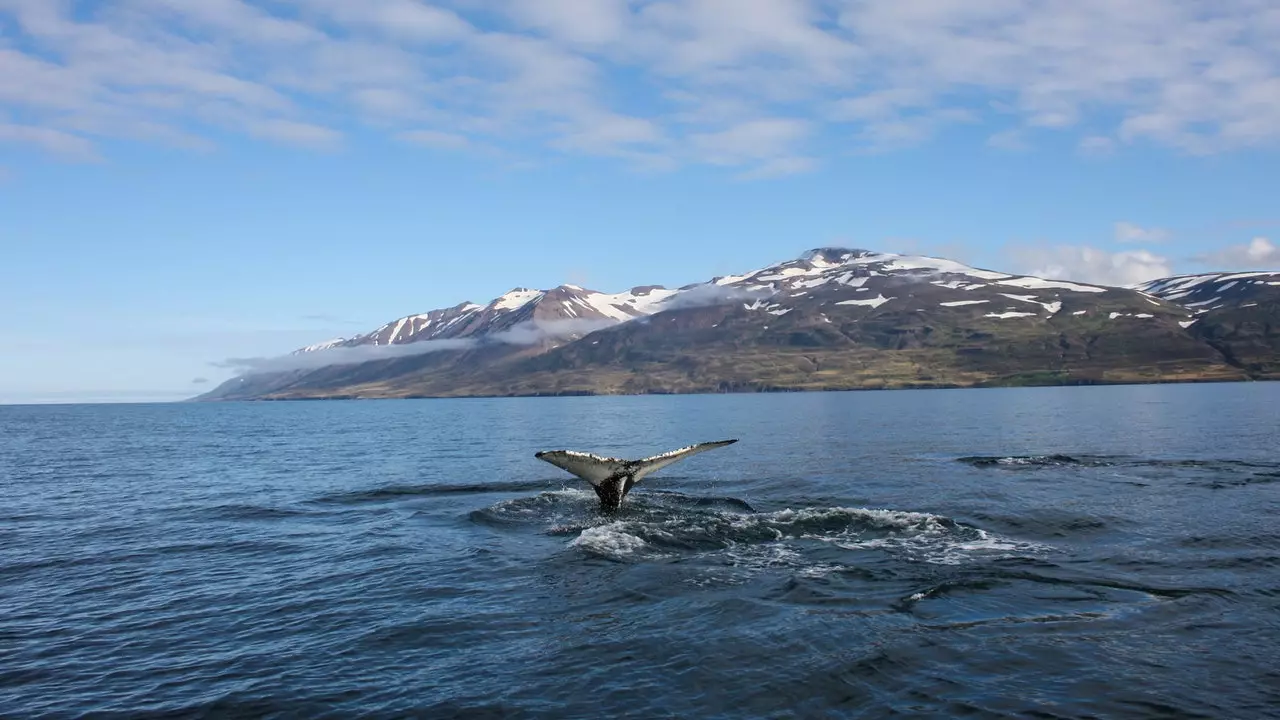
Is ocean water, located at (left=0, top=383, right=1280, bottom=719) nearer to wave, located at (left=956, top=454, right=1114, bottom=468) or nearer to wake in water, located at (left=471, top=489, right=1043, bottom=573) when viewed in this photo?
wake in water, located at (left=471, top=489, right=1043, bottom=573)

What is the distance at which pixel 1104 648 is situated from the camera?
15.6 metres

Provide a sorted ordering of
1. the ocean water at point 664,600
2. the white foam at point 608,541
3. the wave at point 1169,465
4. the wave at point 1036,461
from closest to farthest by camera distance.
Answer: the ocean water at point 664,600, the white foam at point 608,541, the wave at point 1169,465, the wave at point 1036,461

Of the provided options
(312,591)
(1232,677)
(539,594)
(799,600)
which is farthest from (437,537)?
(1232,677)

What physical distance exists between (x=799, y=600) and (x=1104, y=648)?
663 centimetres

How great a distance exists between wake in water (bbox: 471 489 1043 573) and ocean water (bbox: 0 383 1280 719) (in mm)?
158

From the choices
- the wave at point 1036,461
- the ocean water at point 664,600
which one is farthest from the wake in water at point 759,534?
the wave at point 1036,461

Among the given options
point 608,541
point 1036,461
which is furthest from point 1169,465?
point 608,541

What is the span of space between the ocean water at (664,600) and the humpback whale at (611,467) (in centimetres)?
116

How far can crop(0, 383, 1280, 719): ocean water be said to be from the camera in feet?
46.5

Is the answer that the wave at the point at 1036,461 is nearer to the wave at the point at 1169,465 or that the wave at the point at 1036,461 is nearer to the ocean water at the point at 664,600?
the wave at the point at 1169,465

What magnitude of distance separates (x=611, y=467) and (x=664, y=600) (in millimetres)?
10912

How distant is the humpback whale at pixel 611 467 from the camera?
2808 cm

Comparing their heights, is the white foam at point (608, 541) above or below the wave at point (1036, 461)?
above

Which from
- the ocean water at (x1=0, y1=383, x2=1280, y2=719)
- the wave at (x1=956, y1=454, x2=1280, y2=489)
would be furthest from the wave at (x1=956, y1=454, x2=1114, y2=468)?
the ocean water at (x1=0, y1=383, x2=1280, y2=719)
